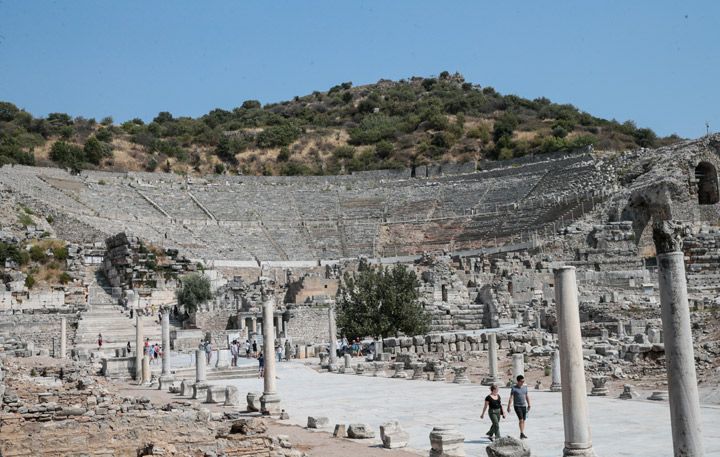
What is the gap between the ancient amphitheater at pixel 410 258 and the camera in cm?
2452

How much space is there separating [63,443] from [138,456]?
1.03m

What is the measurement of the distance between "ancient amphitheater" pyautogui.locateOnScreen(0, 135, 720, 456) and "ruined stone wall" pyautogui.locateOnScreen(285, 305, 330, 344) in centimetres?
10

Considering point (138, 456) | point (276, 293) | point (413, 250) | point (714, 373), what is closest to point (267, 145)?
point (413, 250)

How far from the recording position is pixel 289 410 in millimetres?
16188

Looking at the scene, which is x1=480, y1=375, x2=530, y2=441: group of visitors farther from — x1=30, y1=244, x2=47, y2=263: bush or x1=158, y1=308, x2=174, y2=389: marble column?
x1=30, y1=244, x2=47, y2=263: bush

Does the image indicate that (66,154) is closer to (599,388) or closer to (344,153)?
(344,153)

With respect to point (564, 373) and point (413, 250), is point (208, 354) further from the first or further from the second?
point (413, 250)

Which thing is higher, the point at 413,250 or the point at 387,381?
the point at 413,250

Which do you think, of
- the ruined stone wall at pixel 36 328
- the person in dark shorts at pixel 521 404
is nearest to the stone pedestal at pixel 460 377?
the person in dark shorts at pixel 521 404

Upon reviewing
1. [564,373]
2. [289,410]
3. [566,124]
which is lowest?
[289,410]

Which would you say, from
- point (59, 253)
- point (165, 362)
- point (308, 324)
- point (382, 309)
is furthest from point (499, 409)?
point (59, 253)

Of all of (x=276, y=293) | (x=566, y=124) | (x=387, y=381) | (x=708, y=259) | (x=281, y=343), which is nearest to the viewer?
(x=387, y=381)

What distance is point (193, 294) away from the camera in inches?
1656

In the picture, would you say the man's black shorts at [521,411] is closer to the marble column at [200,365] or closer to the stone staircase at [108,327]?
the marble column at [200,365]
